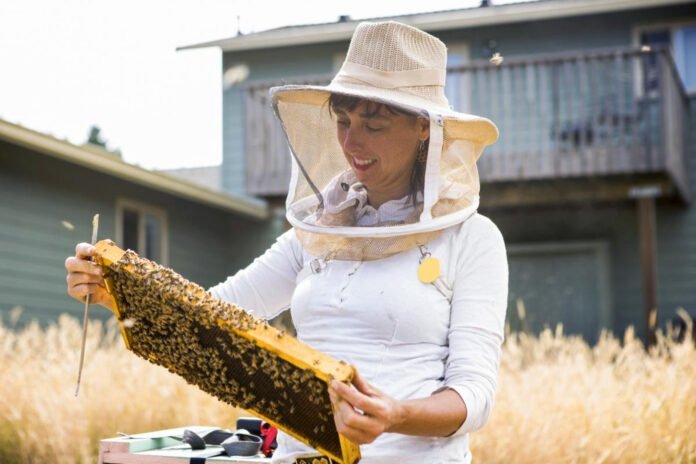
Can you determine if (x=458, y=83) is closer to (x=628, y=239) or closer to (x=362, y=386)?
(x=628, y=239)

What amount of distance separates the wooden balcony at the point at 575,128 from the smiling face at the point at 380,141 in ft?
25.5

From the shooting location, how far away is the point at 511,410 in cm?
455

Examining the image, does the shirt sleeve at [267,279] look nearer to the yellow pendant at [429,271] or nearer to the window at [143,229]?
the yellow pendant at [429,271]

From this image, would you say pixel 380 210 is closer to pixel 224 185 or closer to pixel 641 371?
pixel 641 371

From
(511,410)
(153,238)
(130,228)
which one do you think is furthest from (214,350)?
(153,238)

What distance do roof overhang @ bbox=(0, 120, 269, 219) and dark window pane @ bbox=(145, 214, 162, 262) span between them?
51 cm

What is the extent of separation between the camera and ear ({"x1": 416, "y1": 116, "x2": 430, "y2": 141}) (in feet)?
6.78

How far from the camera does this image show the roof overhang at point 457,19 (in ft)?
38.3

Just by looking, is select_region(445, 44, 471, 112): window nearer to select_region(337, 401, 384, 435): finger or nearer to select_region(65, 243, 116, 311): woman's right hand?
select_region(65, 243, 116, 311): woman's right hand

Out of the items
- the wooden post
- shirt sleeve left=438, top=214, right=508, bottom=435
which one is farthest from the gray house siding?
shirt sleeve left=438, top=214, right=508, bottom=435

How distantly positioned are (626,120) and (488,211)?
6.82 feet

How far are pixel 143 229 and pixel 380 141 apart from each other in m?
10.4

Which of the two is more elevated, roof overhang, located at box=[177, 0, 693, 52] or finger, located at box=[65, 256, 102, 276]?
roof overhang, located at box=[177, 0, 693, 52]

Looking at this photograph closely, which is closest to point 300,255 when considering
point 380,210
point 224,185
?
point 380,210
